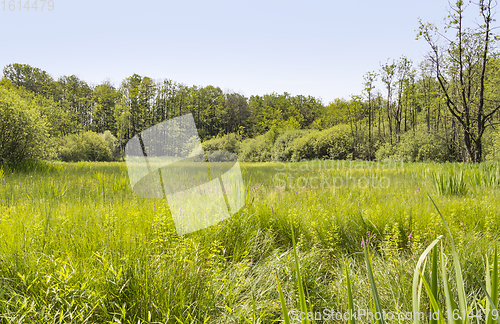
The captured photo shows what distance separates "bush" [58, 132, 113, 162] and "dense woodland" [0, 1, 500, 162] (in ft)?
0.35

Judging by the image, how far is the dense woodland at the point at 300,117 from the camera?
10875 mm

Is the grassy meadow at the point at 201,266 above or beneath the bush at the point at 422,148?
beneath

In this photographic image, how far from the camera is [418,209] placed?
3418 millimetres

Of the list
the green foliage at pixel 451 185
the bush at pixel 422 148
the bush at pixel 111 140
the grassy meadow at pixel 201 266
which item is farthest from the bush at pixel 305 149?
the bush at pixel 111 140

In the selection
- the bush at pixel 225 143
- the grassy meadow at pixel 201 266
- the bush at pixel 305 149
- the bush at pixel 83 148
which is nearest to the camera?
the grassy meadow at pixel 201 266

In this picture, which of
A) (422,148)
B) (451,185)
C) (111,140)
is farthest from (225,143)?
(451,185)

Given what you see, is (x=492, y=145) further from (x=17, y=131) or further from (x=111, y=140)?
(x=111, y=140)

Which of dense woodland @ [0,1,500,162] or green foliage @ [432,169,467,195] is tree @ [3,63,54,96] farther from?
green foliage @ [432,169,467,195]

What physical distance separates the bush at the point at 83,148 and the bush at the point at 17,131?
17.4m

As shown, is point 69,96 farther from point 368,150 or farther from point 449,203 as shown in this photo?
point 449,203

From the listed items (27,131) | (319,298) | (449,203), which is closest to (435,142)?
(449,203)

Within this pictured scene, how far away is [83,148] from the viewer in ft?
81.8

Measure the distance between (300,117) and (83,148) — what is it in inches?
1173

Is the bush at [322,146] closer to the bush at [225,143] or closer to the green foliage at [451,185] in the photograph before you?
the bush at [225,143]
